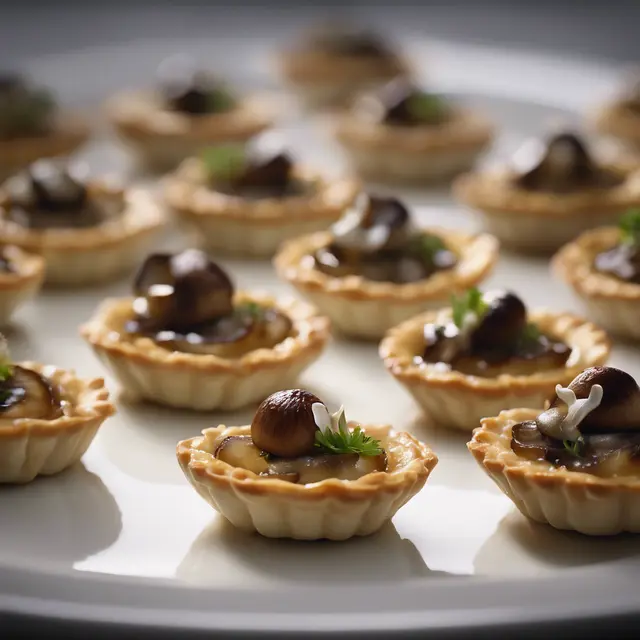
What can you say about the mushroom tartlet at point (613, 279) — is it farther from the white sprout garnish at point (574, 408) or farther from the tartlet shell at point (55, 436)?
the tartlet shell at point (55, 436)

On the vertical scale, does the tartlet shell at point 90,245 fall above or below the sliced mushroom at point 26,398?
below

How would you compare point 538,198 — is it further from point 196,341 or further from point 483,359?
point 196,341

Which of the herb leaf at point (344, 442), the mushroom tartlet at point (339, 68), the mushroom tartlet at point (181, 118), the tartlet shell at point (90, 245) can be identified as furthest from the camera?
the mushroom tartlet at point (339, 68)

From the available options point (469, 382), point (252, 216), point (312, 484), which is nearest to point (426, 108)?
point (252, 216)

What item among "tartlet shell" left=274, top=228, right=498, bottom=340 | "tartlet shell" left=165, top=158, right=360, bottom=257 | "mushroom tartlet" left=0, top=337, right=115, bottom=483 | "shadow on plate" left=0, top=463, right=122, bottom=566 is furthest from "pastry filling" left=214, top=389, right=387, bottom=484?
"tartlet shell" left=165, top=158, right=360, bottom=257

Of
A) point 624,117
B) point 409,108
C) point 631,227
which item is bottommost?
point 624,117

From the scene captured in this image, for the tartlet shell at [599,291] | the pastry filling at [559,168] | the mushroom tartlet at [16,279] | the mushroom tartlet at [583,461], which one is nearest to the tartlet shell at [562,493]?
the mushroom tartlet at [583,461]
